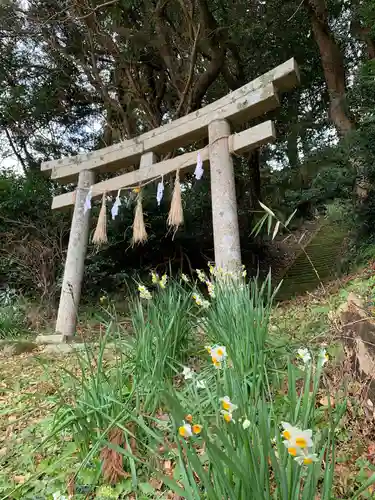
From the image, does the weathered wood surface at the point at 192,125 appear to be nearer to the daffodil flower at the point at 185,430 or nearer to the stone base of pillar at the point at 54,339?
the stone base of pillar at the point at 54,339

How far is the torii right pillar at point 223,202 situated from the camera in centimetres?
351

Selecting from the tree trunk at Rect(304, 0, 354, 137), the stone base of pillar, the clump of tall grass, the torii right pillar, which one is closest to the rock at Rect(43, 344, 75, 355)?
the stone base of pillar

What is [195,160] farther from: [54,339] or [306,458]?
[306,458]

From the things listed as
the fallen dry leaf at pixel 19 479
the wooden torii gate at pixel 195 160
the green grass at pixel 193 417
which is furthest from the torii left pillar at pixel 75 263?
the fallen dry leaf at pixel 19 479

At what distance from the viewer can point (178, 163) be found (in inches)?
161

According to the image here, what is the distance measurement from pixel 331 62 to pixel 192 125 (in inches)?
139

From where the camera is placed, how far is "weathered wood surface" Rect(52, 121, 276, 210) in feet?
11.6

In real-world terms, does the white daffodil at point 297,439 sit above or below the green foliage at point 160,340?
below

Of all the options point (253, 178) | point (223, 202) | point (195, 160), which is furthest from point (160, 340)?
point (253, 178)

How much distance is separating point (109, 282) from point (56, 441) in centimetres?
495

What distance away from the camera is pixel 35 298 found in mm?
6527

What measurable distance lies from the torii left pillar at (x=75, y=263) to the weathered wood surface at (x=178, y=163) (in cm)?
18

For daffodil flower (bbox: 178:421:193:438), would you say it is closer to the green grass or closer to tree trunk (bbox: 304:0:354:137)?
the green grass

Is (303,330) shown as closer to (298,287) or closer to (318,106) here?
(298,287)
